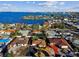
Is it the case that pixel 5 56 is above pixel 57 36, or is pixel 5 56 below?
below

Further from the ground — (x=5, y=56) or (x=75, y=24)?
(x=75, y=24)

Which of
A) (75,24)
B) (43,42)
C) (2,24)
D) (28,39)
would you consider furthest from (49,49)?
(2,24)

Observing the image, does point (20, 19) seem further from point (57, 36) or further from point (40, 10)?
point (57, 36)

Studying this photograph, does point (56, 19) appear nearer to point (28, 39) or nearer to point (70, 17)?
point (70, 17)

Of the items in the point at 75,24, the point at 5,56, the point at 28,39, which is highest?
the point at 75,24

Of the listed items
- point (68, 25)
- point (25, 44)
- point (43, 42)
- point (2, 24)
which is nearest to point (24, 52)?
point (25, 44)

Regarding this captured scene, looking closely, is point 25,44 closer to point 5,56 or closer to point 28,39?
point 28,39

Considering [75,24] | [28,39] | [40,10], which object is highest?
[40,10]
